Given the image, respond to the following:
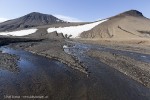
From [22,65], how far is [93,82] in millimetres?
9948

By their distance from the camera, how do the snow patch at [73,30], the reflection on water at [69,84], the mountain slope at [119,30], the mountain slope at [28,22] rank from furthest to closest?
the mountain slope at [28,22] < the snow patch at [73,30] < the mountain slope at [119,30] < the reflection on water at [69,84]

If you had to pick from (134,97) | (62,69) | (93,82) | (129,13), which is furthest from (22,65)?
(129,13)

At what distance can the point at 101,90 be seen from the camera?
19750 millimetres

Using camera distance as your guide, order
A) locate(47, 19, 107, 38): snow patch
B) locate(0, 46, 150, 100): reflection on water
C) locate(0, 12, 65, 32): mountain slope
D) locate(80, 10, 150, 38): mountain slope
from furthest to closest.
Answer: locate(0, 12, 65, 32): mountain slope < locate(47, 19, 107, 38): snow patch < locate(80, 10, 150, 38): mountain slope < locate(0, 46, 150, 100): reflection on water

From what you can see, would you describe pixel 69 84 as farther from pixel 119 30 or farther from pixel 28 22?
pixel 28 22

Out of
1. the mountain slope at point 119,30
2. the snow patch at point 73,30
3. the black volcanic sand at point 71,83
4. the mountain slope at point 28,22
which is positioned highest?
the black volcanic sand at point 71,83

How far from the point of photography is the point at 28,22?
147250 millimetres

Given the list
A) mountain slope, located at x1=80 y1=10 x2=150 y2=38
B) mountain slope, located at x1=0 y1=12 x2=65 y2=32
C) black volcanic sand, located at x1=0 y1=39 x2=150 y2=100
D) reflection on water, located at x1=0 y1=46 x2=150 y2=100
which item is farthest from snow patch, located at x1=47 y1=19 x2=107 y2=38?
reflection on water, located at x1=0 y1=46 x2=150 y2=100

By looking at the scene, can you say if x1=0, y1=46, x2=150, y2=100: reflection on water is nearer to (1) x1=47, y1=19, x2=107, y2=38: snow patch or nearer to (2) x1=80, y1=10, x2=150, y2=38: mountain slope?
(2) x1=80, y1=10, x2=150, y2=38: mountain slope

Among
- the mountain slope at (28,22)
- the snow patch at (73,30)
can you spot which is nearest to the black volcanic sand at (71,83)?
the snow patch at (73,30)

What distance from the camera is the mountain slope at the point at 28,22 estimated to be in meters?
137

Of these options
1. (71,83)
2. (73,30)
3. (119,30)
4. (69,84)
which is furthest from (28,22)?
(69,84)

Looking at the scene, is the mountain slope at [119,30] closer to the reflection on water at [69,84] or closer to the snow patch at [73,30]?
the snow patch at [73,30]

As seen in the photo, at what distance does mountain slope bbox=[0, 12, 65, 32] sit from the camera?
450ft
